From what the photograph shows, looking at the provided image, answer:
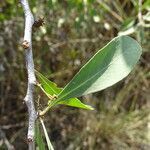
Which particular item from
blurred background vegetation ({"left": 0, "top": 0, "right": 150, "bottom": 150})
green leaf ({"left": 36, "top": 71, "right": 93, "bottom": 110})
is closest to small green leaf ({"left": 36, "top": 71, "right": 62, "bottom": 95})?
green leaf ({"left": 36, "top": 71, "right": 93, "bottom": 110})

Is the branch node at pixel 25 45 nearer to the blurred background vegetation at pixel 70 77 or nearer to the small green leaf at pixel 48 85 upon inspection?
the small green leaf at pixel 48 85

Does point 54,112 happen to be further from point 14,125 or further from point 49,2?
point 49,2

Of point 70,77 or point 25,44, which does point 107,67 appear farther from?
point 70,77

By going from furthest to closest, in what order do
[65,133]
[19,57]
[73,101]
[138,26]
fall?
[65,133] < [19,57] < [138,26] < [73,101]

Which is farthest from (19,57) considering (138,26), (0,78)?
(138,26)

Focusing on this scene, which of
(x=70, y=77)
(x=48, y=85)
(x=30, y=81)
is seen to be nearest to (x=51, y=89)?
(x=48, y=85)

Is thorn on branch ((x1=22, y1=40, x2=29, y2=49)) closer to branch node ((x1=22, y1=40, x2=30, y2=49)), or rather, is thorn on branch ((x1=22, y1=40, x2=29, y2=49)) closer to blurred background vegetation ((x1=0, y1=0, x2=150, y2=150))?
branch node ((x1=22, y1=40, x2=30, y2=49))
